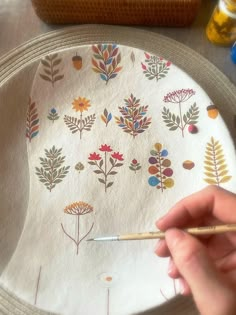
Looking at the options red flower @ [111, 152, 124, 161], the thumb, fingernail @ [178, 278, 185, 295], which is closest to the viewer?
the thumb

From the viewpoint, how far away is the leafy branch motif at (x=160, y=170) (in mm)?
473

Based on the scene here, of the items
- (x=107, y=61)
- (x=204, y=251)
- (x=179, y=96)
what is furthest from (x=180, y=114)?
(x=204, y=251)

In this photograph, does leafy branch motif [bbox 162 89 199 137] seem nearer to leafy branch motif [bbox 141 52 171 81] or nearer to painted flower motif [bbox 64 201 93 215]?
leafy branch motif [bbox 141 52 171 81]

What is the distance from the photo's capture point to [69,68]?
521mm

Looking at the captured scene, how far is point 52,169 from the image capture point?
1.59 feet

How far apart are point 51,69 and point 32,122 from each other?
0.26 feet

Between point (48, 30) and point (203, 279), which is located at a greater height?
point (48, 30)

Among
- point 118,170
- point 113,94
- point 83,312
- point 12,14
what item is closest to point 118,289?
point 83,312

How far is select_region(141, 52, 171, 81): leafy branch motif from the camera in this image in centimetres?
51

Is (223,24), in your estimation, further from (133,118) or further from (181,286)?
(181,286)

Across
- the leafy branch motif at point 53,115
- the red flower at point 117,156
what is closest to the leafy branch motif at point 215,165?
the red flower at point 117,156

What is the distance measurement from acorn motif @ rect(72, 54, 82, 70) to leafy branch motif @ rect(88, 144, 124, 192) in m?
0.12

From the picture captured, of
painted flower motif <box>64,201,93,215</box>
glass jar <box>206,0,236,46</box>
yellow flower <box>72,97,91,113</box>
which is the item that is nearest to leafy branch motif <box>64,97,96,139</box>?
yellow flower <box>72,97,91,113</box>

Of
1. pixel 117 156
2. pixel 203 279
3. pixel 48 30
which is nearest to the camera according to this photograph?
pixel 203 279
